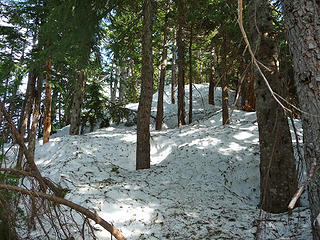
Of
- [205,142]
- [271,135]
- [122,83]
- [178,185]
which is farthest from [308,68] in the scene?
[122,83]

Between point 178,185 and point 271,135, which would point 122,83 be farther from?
point 271,135

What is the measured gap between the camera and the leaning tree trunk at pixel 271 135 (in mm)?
3848

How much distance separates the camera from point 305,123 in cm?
218

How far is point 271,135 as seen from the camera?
3949 millimetres

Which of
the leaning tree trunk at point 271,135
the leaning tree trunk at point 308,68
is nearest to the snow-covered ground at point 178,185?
the leaning tree trunk at point 271,135

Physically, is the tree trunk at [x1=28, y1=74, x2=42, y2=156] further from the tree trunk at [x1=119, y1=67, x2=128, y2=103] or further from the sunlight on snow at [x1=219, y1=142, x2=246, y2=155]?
the sunlight on snow at [x1=219, y1=142, x2=246, y2=155]

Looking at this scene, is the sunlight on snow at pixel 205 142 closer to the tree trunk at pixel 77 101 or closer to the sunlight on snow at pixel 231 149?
the sunlight on snow at pixel 231 149

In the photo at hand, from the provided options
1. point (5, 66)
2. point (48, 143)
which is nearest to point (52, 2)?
point (5, 66)

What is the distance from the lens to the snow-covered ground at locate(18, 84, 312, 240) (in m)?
3.48

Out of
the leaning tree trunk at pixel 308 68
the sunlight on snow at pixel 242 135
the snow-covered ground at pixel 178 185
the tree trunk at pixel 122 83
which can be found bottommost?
the snow-covered ground at pixel 178 185

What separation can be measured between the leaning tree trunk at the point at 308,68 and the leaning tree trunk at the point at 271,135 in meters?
1.60

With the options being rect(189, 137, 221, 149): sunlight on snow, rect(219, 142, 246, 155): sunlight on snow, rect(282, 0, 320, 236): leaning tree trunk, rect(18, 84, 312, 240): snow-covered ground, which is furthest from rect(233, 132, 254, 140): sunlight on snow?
rect(282, 0, 320, 236): leaning tree trunk

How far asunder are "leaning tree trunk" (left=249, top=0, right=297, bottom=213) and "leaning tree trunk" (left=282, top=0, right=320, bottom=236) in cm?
160

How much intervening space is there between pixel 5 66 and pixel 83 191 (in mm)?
4957
